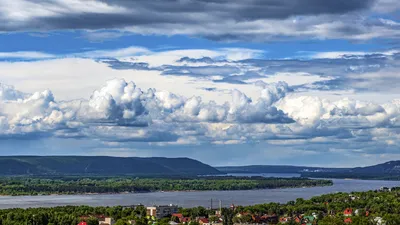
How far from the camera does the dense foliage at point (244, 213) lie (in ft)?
157

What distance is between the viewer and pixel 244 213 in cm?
5706

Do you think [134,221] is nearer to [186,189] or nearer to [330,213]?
[330,213]

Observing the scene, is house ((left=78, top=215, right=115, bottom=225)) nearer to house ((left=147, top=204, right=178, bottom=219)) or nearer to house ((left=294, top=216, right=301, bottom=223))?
house ((left=147, top=204, right=178, bottom=219))

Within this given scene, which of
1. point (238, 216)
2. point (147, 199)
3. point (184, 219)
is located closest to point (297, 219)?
point (238, 216)

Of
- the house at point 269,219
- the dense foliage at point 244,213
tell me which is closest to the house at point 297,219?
the dense foliage at point 244,213

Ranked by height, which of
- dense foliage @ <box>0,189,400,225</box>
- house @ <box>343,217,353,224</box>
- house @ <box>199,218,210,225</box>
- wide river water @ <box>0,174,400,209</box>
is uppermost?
wide river water @ <box>0,174,400,209</box>

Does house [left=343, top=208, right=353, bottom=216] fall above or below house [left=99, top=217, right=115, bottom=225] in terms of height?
above

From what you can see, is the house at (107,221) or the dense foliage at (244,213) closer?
the dense foliage at (244,213)

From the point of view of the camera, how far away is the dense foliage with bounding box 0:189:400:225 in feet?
157

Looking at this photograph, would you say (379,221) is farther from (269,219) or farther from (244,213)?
(244,213)

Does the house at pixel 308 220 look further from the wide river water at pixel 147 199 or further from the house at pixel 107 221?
the wide river water at pixel 147 199

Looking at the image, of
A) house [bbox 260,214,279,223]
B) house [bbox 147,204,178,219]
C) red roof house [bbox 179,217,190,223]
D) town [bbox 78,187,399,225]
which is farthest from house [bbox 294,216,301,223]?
house [bbox 147,204,178,219]

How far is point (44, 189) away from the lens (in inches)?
4444

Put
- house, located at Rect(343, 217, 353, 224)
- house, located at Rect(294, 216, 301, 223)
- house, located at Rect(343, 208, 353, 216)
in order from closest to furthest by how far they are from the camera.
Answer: house, located at Rect(343, 217, 353, 224) < house, located at Rect(294, 216, 301, 223) < house, located at Rect(343, 208, 353, 216)
